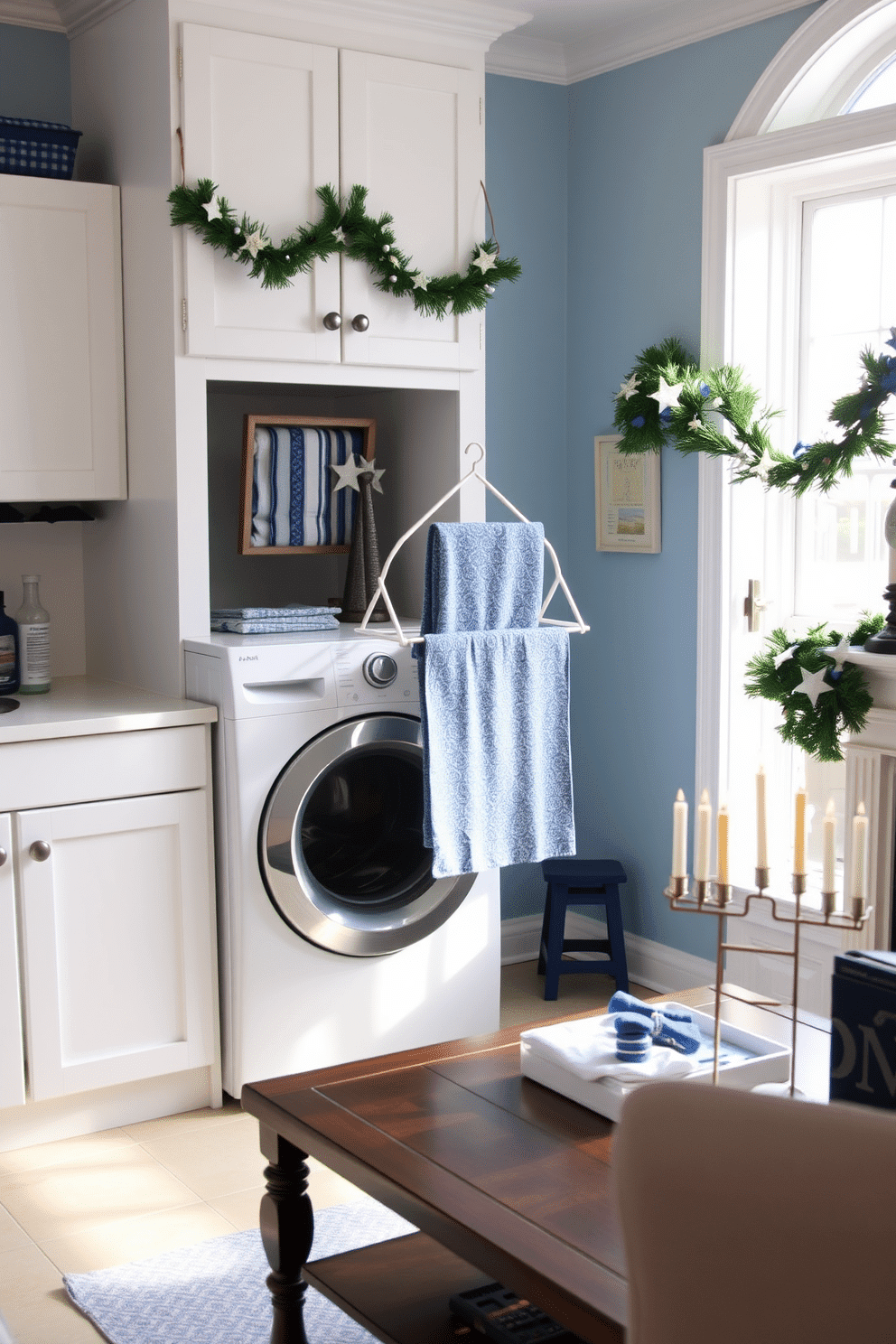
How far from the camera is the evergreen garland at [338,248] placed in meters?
2.99

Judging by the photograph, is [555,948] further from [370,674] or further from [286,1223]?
[286,1223]

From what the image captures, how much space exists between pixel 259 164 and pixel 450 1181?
7.29 feet

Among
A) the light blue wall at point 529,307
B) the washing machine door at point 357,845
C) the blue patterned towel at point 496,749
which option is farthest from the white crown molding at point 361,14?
the washing machine door at point 357,845

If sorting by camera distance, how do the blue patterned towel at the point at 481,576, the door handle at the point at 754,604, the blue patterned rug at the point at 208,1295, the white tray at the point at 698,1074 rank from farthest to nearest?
1. the door handle at the point at 754,604
2. the blue patterned towel at the point at 481,576
3. the blue patterned rug at the point at 208,1295
4. the white tray at the point at 698,1074

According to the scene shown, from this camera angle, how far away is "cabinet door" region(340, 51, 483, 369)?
Result: 3.21 metres

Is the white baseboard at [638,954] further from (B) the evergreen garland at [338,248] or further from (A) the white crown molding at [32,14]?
(A) the white crown molding at [32,14]

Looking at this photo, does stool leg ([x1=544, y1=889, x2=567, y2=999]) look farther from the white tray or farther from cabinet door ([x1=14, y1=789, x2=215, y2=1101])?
the white tray

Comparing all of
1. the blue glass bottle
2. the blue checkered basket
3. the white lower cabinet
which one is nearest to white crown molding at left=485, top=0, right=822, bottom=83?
the blue checkered basket

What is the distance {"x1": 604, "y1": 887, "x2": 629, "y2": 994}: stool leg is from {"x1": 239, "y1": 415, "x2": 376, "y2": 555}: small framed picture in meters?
1.18

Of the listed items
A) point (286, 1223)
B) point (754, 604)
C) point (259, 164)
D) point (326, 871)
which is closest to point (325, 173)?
point (259, 164)

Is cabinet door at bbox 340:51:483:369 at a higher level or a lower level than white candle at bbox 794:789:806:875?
higher

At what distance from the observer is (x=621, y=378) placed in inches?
150

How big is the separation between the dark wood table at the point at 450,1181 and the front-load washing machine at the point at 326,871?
37.3 inches

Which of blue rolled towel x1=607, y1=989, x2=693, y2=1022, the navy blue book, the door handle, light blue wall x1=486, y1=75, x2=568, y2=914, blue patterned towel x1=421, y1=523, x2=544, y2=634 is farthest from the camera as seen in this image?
light blue wall x1=486, y1=75, x2=568, y2=914
